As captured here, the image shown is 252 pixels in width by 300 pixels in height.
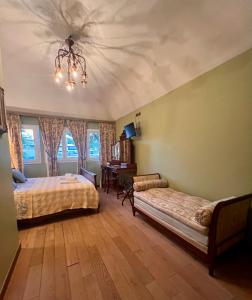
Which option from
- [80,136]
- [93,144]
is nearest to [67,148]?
[80,136]

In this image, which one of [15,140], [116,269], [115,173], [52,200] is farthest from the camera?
[115,173]

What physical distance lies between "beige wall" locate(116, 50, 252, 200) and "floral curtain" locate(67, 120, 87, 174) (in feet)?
8.47

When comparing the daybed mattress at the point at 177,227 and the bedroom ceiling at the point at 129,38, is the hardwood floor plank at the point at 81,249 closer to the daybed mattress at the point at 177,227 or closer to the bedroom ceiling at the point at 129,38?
the daybed mattress at the point at 177,227

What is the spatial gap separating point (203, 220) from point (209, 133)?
1.41 metres

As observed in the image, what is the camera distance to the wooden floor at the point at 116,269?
138 centimetres

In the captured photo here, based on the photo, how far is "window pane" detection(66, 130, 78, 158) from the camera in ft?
16.2

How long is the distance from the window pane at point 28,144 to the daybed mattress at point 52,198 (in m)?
1.86

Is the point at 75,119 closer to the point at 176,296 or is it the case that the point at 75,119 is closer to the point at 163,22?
the point at 163,22

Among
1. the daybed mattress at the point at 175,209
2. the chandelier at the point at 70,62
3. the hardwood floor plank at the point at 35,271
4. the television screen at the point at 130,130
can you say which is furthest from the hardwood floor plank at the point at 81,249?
the television screen at the point at 130,130

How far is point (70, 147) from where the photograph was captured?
4992 millimetres

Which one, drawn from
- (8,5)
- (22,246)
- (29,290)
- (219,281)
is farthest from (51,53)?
(219,281)

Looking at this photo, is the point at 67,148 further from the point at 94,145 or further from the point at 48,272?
the point at 48,272

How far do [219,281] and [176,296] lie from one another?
0.50 m

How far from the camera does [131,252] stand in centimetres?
191
